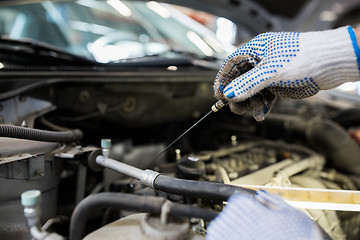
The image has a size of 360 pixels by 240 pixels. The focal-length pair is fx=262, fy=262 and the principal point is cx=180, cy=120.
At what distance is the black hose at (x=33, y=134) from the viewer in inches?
27.5

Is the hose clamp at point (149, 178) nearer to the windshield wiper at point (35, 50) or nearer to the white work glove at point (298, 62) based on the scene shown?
the white work glove at point (298, 62)

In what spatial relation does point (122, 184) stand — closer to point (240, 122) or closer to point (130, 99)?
point (130, 99)

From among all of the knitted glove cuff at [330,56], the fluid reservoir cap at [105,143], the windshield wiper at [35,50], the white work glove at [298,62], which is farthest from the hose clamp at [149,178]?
the windshield wiper at [35,50]

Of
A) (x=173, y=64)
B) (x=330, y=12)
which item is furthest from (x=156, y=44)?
(x=330, y=12)

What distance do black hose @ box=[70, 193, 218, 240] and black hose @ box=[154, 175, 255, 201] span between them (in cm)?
4

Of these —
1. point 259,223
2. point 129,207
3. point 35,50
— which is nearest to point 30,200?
point 129,207

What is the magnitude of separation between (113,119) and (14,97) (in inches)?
19.3

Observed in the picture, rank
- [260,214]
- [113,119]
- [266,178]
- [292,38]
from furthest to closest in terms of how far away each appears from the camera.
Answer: [113,119], [266,178], [292,38], [260,214]

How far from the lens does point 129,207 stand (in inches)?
22.6

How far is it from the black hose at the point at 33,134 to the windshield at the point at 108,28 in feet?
→ 1.84

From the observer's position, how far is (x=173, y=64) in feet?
4.75

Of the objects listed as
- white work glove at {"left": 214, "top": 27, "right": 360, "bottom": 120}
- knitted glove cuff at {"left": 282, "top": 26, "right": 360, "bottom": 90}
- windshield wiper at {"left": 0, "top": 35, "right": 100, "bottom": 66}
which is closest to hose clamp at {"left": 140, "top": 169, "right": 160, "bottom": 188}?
white work glove at {"left": 214, "top": 27, "right": 360, "bottom": 120}

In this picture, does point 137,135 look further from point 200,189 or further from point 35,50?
point 200,189

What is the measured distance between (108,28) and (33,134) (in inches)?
41.0
